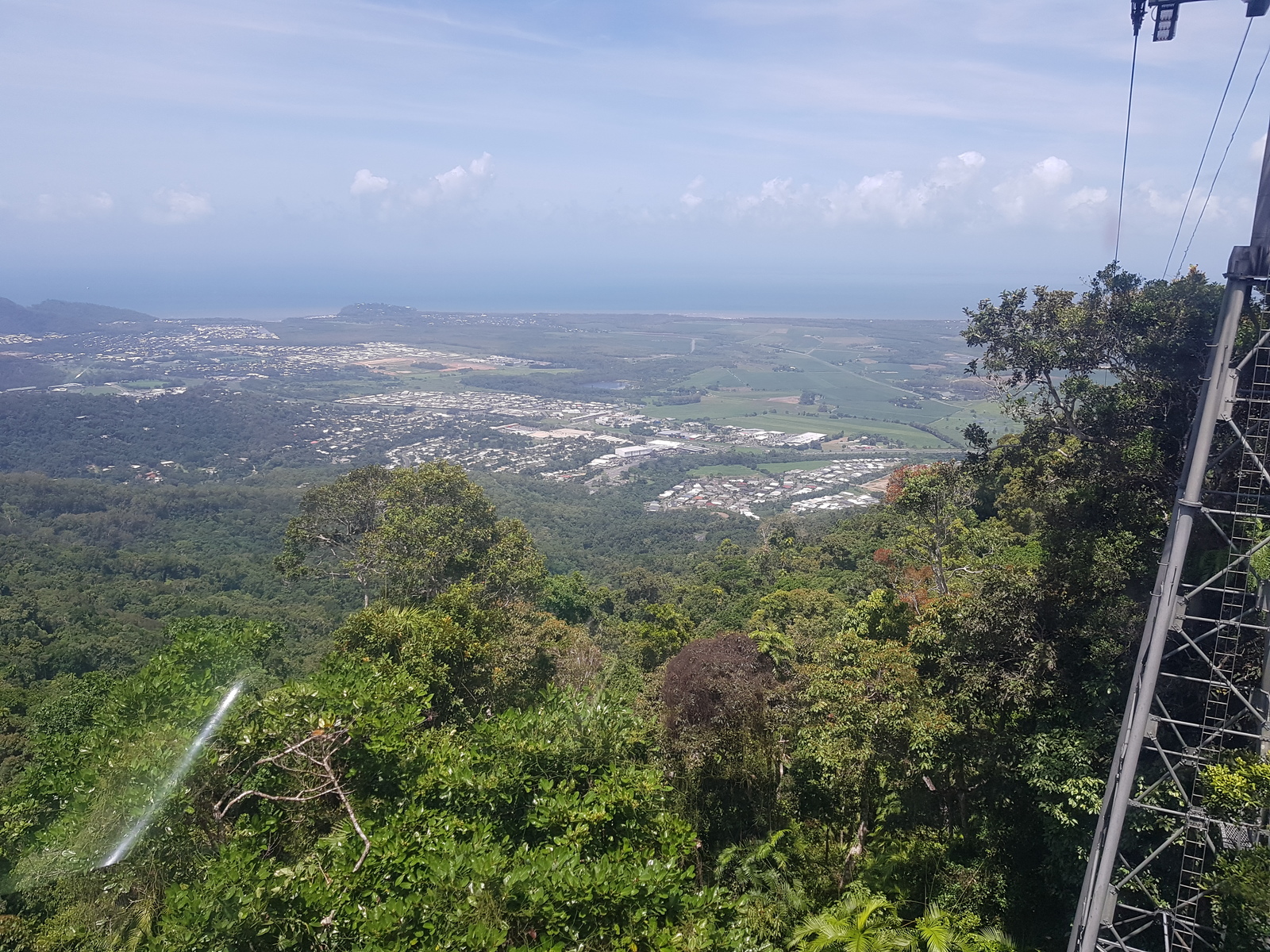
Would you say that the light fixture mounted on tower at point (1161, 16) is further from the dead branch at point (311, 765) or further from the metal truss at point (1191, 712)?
the dead branch at point (311, 765)

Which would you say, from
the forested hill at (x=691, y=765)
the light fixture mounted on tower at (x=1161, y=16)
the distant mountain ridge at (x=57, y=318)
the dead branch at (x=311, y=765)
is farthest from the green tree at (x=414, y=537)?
the distant mountain ridge at (x=57, y=318)

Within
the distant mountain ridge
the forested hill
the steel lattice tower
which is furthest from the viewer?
the distant mountain ridge

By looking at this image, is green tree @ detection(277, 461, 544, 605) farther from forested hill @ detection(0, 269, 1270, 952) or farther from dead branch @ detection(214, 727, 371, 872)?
dead branch @ detection(214, 727, 371, 872)

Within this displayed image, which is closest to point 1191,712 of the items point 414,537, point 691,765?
point 691,765

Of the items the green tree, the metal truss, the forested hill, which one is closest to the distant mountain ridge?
the green tree

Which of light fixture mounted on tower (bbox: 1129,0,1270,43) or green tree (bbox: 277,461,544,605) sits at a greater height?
light fixture mounted on tower (bbox: 1129,0,1270,43)

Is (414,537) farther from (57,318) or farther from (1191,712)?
(57,318)
